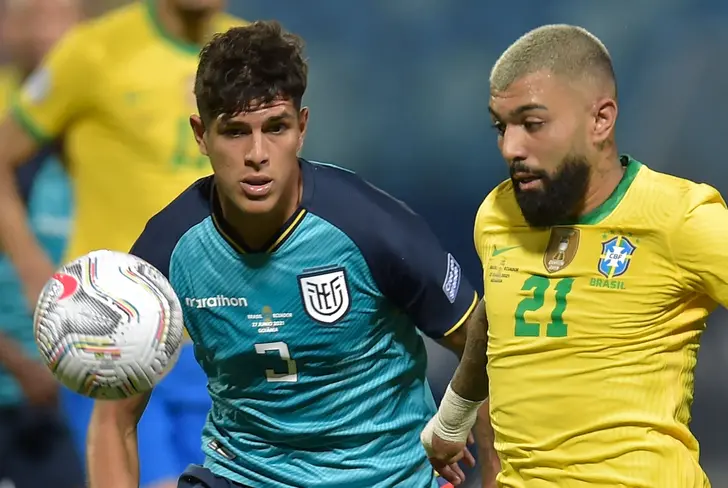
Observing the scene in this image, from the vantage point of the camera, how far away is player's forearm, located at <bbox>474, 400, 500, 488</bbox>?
3.46m

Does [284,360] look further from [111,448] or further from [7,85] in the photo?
[7,85]

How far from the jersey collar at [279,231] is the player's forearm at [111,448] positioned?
476 mm

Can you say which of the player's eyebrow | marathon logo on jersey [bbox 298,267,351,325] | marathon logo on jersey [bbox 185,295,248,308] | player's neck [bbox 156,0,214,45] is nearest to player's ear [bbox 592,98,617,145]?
the player's eyebrow

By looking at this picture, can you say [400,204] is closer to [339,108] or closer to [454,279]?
[454,279]

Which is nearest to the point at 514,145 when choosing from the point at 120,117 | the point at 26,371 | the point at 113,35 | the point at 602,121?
the point at 602,121

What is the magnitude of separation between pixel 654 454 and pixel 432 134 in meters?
3.00

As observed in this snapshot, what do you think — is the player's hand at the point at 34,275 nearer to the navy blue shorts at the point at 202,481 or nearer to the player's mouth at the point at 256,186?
the navy blue shorts at the point at 202,481

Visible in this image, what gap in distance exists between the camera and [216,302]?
3387mm

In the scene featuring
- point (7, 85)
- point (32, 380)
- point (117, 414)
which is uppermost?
point (7, 85)

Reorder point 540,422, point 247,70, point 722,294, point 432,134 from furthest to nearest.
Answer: point 432,134, point 247,70, point 540,422, point 722,294

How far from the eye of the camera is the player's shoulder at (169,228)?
340 centimetres

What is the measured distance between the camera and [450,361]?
5.38 metres

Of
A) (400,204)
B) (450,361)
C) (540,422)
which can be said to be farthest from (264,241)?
(450,361)

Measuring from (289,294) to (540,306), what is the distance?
643 mm
